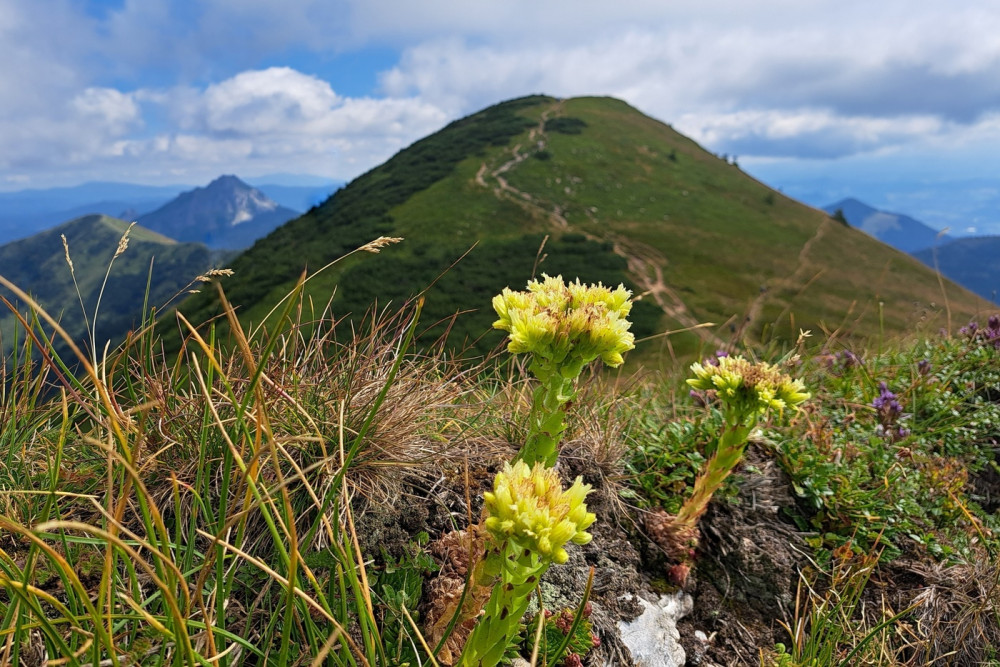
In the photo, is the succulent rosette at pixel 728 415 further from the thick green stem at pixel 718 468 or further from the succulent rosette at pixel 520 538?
the succulent rosette at pixel 520 538

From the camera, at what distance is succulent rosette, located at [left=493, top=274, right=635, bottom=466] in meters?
1.72

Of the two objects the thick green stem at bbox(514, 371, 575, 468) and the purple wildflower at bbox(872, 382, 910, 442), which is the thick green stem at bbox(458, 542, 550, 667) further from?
the purple wildflower at bbox(872, 382, 910, 442)

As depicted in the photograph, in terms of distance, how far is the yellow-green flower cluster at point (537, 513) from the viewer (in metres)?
1.36

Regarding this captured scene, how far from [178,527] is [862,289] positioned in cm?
8805

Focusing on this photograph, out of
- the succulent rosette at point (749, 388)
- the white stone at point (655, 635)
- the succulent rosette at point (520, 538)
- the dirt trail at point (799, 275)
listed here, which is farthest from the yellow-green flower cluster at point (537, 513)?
the dirt trail at point (799, 275)

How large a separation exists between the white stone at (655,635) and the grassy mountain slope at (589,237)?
55.7 metres

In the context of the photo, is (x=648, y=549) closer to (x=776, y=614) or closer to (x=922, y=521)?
(x=776, y=614)

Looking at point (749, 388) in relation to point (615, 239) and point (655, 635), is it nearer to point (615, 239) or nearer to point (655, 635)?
point (655, 635)

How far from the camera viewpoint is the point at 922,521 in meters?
3.33

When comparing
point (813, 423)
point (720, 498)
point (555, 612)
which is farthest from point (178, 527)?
point (813, 423)

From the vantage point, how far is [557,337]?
1.74 meters

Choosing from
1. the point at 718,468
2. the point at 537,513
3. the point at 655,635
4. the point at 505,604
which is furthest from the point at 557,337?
the point at 655,635

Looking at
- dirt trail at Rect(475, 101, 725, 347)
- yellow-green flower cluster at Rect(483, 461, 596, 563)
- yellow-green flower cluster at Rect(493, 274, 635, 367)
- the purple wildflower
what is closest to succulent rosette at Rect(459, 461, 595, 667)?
yellow-green flower cluster at Rect(483, 461, 596, 563)

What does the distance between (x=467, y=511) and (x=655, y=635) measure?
106cm
